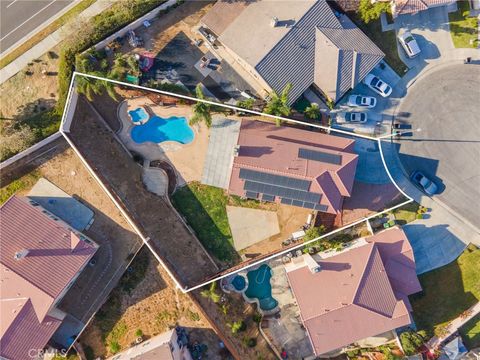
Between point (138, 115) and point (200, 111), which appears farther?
point (138, 115)

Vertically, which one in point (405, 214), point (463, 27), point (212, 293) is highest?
point (463, 27)

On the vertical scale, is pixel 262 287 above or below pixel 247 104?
below

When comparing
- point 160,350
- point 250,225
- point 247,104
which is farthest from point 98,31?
point 160,350

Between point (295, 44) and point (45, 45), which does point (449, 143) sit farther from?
point (45, 45)

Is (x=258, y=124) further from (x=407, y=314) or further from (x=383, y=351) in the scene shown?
(x=383, y=351)

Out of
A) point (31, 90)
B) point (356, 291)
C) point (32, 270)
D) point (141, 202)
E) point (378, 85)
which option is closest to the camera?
point (356, 291)

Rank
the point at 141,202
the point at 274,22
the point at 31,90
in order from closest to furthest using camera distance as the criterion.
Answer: the point at 274,22 < the point at 31,90 < the point at 141,202

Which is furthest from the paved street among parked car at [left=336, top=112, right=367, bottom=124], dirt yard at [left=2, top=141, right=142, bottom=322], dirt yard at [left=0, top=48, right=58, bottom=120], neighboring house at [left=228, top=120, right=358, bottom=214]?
parked car at [left=336, top=112, right=367, bottom=124]
